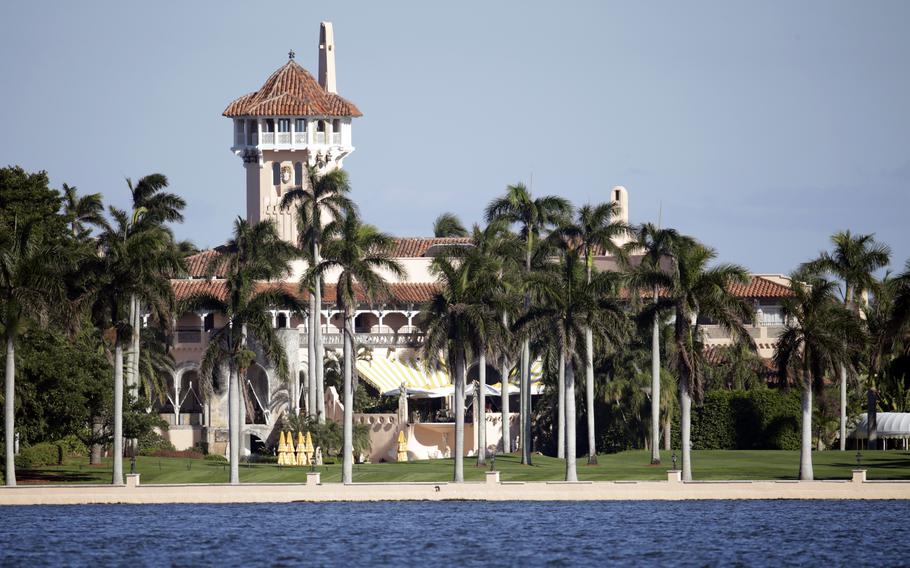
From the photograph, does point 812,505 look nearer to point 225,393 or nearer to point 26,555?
Answer: point 26,555

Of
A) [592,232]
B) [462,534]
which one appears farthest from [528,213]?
[462,534]

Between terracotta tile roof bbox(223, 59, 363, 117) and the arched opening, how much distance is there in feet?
85.3

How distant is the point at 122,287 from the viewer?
80000mm

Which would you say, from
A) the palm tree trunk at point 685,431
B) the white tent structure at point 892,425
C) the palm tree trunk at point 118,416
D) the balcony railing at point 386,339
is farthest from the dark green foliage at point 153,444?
the white tent structure at point 892,425

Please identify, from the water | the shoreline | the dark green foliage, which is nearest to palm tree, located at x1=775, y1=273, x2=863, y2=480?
the shoreline

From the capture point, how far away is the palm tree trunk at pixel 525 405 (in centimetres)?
9108

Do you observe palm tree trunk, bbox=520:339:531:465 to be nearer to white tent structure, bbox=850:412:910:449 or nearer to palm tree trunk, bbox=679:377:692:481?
palm tree trunk, bbox=679:377:692:481

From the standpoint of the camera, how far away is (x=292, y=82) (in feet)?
433

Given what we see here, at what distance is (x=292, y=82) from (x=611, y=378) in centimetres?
4030

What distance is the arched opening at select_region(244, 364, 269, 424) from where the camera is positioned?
107750 millimetres

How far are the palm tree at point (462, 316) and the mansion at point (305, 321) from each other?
2779mm

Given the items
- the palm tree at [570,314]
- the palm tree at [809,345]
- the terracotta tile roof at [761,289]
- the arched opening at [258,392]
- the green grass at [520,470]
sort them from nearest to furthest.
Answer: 1. the palm tree at [809,345]
2. the palm tree at [570,314]
3. the green grass at [520,470]
4. the arched opening at [258,392]
5. the terracotta tile roof at [761,289]

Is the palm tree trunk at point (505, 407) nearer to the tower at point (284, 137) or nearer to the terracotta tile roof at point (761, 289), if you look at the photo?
the terracotta tile roof at point (761, 289)

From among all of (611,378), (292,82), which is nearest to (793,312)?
(611,378)
